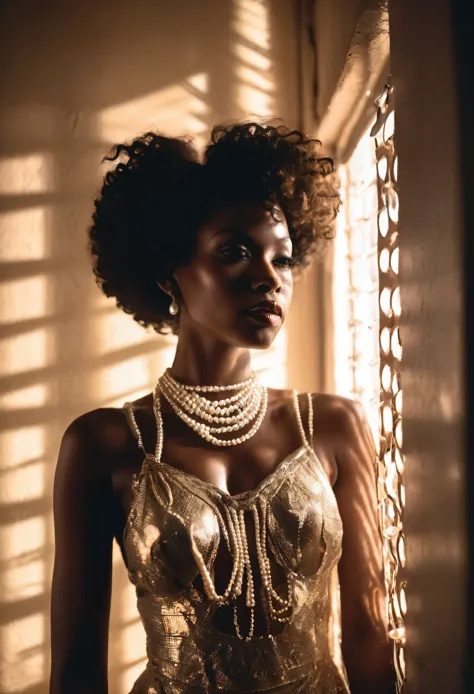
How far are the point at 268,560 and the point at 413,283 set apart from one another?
625 millimetres

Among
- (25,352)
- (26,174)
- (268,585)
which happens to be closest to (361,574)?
(268,585)

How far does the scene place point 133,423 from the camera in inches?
53.3

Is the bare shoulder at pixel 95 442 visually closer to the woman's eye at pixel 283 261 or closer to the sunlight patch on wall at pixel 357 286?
the woman's eye at pixel 283 261

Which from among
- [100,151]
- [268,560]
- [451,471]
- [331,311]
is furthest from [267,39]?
[451,471]

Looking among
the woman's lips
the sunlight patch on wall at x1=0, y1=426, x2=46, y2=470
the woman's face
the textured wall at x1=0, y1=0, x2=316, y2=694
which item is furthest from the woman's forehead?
the sunlight patch on wall at x1=0, y1=426, x2=46, y2=470

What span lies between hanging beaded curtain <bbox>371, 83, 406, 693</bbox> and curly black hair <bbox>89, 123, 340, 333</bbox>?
0.68ft

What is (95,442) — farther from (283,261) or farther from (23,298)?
(23,298)

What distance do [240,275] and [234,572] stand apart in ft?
1.77

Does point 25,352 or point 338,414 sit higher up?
point 25,352

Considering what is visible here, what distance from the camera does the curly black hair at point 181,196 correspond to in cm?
133

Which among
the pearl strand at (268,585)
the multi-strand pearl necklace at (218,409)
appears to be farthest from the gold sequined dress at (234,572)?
the multi-strand pearl necklace at (218,409)

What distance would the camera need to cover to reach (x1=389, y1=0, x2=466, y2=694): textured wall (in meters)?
0.72

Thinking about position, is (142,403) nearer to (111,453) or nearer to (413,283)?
(111,453)

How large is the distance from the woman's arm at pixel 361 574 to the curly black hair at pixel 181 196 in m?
0.48
